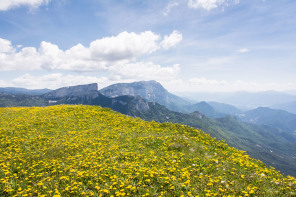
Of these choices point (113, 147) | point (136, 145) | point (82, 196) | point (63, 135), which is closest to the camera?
point (82, 196)

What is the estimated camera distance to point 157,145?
14.2 m

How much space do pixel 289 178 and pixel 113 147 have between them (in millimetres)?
11312

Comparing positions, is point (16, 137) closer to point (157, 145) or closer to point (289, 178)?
point (157, 145)

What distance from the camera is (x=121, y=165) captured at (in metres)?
9.87

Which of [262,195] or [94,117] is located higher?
[94,117]

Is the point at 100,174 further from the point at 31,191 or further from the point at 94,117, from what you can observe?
the point at 94,117

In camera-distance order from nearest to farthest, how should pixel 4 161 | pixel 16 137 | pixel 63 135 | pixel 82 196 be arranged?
pixel 82 196 → pixel 4 161 → pixel 16 137 → pixel 63 135

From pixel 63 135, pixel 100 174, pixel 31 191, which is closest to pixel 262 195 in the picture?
pixel 100 174

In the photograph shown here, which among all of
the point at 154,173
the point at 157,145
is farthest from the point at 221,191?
the point at 157,145

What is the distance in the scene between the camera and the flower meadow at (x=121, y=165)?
7785mm

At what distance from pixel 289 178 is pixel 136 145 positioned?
33.0 feet

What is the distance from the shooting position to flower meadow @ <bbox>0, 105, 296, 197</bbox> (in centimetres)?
779

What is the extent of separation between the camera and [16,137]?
1527cm

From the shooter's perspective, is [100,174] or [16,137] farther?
[16,137]
